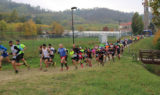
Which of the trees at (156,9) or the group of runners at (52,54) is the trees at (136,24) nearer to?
the group of runners at (52,54)

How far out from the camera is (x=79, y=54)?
1584 centimetres

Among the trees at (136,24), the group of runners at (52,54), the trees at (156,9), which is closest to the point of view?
the group of runners at (52,54)

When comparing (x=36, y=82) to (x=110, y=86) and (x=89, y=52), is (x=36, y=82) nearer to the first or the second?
(x=110, y=86)

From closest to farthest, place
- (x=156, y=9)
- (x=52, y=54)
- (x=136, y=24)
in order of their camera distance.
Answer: (x=156, y=9), (x=52, y=54), (x=136, y=24)

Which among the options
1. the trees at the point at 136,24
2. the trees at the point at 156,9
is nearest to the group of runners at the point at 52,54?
the trees at the point at 156,9

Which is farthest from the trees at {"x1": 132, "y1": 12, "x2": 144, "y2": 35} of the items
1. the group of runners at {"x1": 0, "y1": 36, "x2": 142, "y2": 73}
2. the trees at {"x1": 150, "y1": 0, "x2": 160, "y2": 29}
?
the trees at {"x1": 150, "y1": 0, "x2": 160, "y2": 29}

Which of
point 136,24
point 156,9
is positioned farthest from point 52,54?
point 136,24

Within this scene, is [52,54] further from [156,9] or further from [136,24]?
[136,24]

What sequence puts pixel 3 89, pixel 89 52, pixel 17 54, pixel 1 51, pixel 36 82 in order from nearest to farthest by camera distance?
1. pixel 3 89
2. pixel 36 82
3. pixel 17 54
4. pixel 1 51
5. pixel 89 52

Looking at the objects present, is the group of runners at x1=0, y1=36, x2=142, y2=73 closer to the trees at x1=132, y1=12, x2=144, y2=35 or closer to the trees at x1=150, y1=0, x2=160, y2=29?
the trees at x1=150, y1=0, x2=160, y2=29

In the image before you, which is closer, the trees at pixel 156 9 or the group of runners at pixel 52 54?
the group of runners at pixel 52 54

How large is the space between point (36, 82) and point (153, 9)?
12.2 metres

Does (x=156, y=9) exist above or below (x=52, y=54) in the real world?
above

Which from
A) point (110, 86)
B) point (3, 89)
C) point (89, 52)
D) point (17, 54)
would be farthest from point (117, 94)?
point (89, 52)
